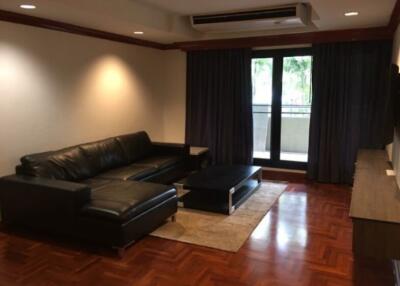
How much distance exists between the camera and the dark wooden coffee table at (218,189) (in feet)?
13.6

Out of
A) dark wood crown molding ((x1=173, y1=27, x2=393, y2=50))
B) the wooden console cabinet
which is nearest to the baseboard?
the wooden console cabinet

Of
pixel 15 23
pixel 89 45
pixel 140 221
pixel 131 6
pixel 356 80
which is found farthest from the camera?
pixel 356 80

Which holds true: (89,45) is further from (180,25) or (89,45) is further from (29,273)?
(29,273)

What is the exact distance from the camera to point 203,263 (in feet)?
9.93

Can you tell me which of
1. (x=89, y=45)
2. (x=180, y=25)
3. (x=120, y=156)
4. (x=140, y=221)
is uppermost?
(x=180, y=25)

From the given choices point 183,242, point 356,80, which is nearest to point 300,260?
point 183,242

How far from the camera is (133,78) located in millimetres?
5754

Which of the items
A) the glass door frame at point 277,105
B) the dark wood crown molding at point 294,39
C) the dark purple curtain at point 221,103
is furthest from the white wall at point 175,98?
the glass door frame at point 277,105

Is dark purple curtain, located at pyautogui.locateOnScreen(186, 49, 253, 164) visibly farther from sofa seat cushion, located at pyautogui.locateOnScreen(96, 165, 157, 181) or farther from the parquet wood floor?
the parquet wood floor

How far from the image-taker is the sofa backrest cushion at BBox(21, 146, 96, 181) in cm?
369

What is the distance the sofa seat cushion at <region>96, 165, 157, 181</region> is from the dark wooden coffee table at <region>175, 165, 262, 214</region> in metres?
0.47

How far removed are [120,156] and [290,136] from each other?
2723 mm

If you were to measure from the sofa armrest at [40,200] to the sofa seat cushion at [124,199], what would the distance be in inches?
5.7

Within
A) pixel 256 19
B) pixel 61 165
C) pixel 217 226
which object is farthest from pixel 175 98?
pixel 217 226
